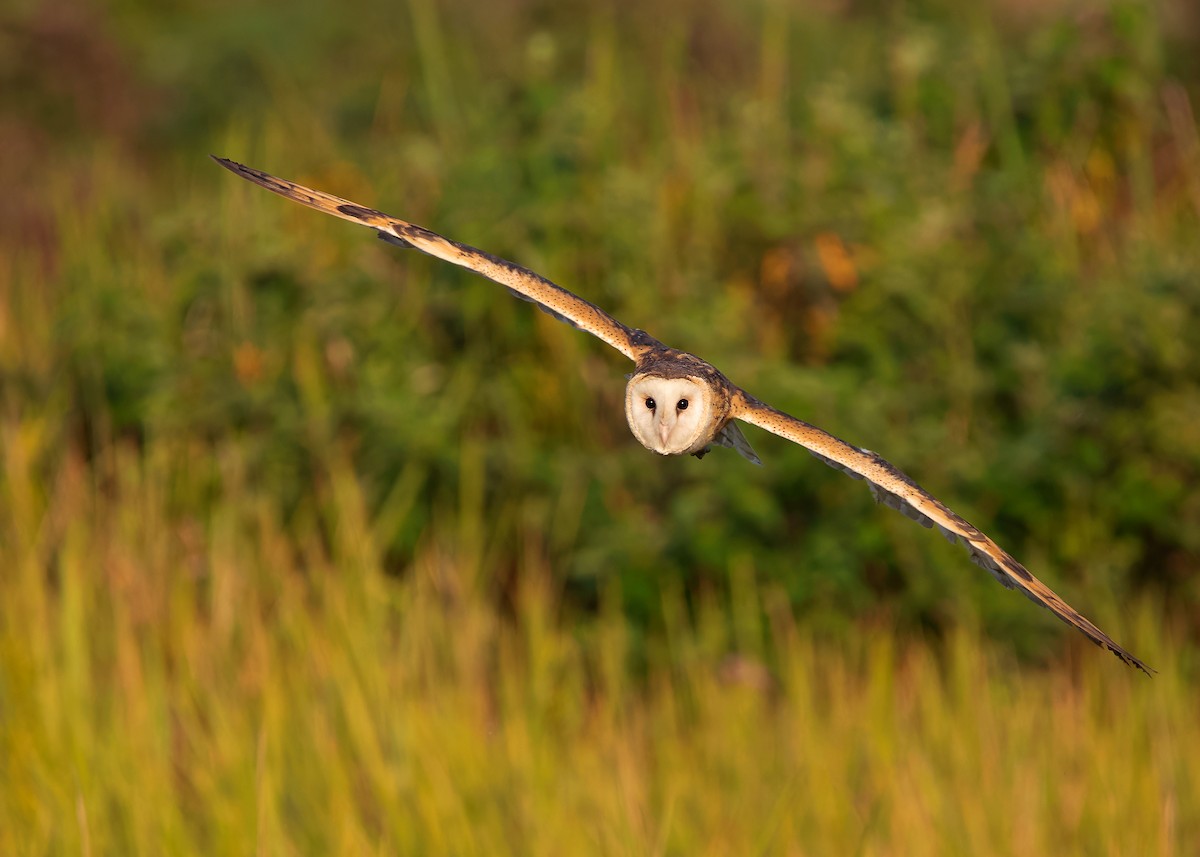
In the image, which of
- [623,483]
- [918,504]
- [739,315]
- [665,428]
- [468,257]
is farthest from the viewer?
[739,315]

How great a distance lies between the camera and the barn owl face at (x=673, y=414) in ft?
8.26

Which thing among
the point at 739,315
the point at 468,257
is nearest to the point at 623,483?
the point at 739,315

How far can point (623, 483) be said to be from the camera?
5.61 meters

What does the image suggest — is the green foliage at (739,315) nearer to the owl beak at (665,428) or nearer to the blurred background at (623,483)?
the blurred background at (623,483)

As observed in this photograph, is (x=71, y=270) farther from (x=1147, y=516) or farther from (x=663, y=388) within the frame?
(x=663, y=388)

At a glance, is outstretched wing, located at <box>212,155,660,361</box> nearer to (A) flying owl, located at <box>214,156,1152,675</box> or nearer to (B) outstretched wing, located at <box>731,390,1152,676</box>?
(A) flying owl, located at <box>214,156,1152,675</box>

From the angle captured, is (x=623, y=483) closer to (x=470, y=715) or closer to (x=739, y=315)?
(x=739, y=315)

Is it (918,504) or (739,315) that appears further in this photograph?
(739,315)

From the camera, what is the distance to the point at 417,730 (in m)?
4.05

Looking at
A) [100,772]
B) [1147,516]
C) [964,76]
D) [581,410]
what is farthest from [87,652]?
[964,76]

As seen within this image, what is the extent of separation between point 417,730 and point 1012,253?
119 inches

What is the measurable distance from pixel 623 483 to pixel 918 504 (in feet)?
11.0

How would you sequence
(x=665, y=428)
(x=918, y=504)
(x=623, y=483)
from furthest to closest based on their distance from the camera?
1. (x=623, y=483)
2. (x=665, y=428)
3. (x=918, y=504)

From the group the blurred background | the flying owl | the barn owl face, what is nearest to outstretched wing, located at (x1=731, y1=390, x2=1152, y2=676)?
the flying owl
